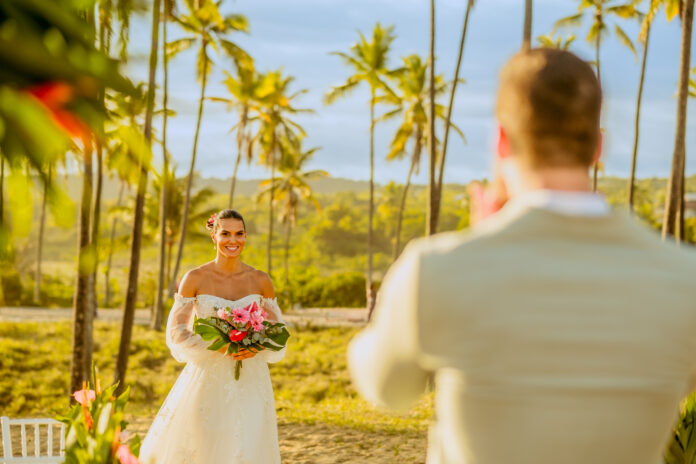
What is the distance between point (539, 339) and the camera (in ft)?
3.77

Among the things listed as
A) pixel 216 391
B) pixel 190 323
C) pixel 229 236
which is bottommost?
pixel 216 391

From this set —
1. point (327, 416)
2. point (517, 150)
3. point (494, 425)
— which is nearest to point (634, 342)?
point (494, 425)

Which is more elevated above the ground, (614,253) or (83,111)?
(83,111)

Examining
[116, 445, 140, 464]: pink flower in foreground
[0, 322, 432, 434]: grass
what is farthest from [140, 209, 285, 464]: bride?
[0, 322, 432, 434]: grass

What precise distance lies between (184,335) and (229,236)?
2.78ft

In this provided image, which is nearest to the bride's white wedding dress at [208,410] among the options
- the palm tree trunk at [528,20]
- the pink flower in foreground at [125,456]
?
the pink flower in foreground at [125,456]

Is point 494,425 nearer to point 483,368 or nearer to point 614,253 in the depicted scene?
point 483,368

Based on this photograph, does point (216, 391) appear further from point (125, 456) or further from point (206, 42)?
point (206, 42)

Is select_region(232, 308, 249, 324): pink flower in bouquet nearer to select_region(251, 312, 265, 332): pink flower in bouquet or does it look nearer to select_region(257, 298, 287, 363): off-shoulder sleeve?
select_region(251, 312, 265, 332): pink flower in bouquet

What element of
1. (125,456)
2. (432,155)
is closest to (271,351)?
(125,456)

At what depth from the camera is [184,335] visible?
5.92 meters

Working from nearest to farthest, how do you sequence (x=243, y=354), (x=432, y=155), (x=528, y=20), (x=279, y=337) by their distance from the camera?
(x=243, y=354), (x=279, y=337), (x=528, y=20), (x=432, y=155)

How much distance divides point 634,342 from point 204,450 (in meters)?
5.14

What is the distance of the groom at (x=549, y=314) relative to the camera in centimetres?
115
